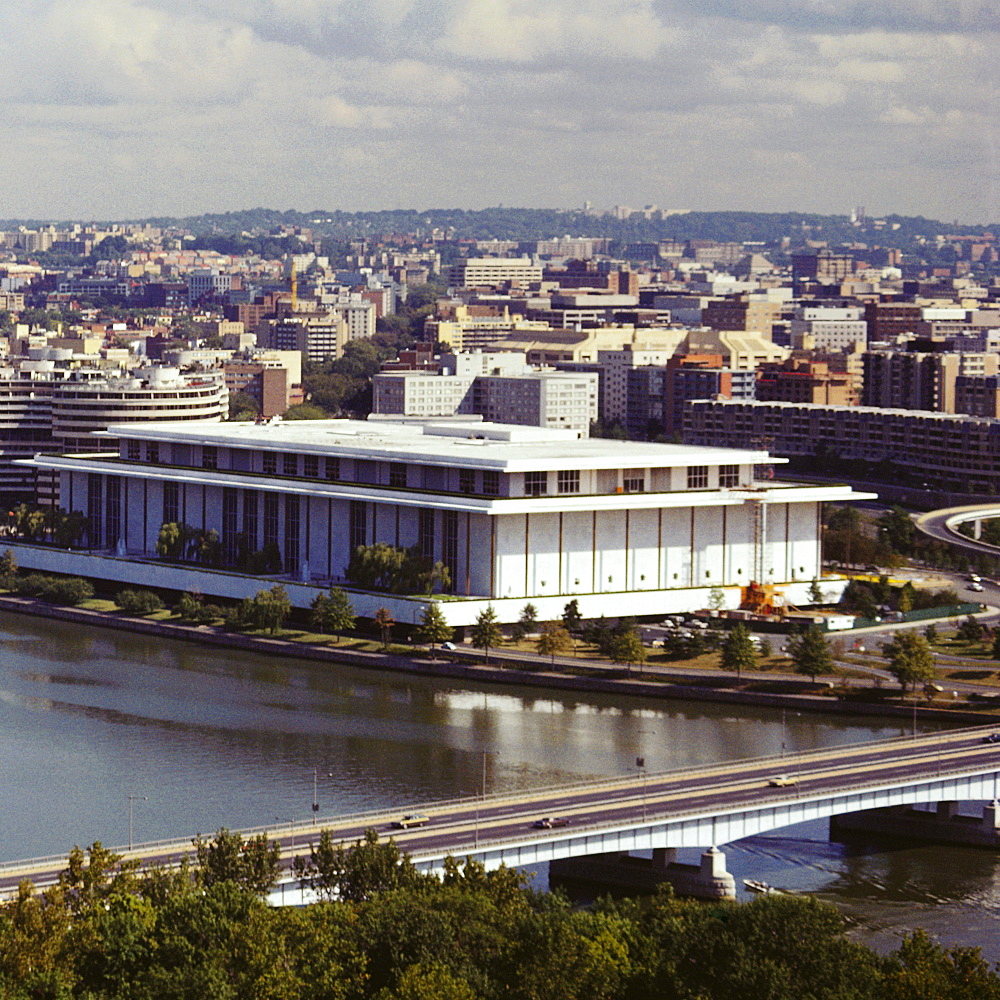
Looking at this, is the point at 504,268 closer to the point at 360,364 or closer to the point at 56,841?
the point at 360,364

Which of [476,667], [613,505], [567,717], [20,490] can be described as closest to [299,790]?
[567,717]

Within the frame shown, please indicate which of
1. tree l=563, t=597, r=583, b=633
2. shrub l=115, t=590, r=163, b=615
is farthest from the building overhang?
shrub l=115, t=590, r=163, b=615

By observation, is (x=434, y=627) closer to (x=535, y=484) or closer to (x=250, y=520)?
(x=535, y=484)

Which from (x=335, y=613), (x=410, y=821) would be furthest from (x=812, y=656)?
(x=410, y=821)

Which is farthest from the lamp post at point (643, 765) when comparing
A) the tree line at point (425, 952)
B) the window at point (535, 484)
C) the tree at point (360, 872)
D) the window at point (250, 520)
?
the window at point (250, 520)

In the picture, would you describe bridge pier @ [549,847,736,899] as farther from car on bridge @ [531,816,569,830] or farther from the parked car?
the parked car
